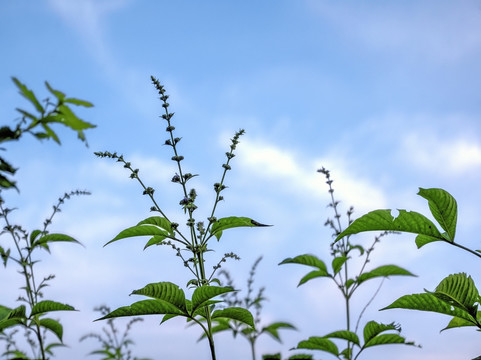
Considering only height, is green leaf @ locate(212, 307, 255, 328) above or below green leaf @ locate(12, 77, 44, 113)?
below

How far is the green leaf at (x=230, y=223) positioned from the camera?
3.43m

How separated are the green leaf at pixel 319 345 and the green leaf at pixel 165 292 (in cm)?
173

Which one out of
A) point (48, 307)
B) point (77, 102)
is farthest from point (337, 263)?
point (77, 102)

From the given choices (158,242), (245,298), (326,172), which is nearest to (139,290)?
(158,242)

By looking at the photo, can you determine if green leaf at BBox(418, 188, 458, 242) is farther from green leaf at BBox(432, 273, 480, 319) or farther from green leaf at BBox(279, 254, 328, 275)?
green leaf at BBox(279, 254, 328, 275)

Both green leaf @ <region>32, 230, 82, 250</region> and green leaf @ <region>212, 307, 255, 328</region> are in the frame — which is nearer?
green leaf @ <region>212, 307, 255, 328</region>

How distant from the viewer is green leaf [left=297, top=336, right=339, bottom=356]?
4.41m

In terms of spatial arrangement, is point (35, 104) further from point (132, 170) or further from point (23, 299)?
point (23, 299)

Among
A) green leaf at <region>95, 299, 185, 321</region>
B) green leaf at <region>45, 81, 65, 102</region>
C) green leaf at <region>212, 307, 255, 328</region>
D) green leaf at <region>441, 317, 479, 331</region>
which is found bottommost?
green leaf at <region>441, 317, 479, 331</region>

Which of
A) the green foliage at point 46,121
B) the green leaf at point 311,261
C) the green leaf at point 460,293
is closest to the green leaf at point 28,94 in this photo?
the green foliage at point 46,121

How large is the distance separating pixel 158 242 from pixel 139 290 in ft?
2.03

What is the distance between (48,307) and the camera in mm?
4016

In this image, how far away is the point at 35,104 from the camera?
203cm

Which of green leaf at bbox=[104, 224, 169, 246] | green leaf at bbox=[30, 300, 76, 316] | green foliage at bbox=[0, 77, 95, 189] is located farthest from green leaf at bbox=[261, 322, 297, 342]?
green foliage at bbox=[0, 77, 95, 189]
